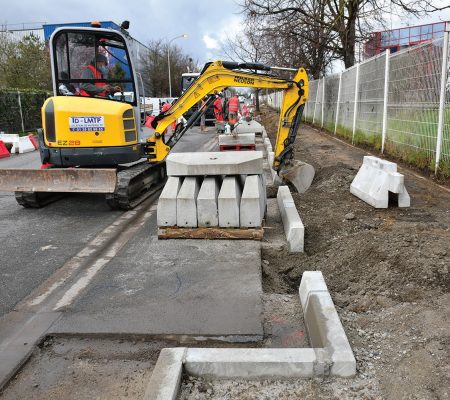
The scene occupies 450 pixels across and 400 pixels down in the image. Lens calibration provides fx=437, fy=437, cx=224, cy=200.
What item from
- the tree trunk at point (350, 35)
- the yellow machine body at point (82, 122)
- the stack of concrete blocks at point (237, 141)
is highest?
the tree trunk at point (350, 35)

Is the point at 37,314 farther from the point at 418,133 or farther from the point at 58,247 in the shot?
the point at 418,133

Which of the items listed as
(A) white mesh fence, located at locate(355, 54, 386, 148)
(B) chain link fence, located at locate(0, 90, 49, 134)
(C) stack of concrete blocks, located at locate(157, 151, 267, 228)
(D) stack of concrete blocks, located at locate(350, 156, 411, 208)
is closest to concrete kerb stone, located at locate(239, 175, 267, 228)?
(C) stack of concrete blocks, located at locate(157, 151, 267, 228)

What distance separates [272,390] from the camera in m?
2.75

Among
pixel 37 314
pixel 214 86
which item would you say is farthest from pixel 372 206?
pixel 37 314

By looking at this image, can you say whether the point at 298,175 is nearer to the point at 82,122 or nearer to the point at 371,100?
the point at 82,122

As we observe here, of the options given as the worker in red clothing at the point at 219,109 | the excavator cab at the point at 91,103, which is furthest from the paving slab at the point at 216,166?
the worker in red clothing at the point at 219,109

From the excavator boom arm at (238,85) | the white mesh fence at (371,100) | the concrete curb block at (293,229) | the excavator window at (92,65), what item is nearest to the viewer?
the concrete curb block at (293,229)

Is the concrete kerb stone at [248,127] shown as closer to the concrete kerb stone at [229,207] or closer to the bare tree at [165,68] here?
the concrete kerb stone at [229,207]

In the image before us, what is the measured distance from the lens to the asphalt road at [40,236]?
4.64 metres

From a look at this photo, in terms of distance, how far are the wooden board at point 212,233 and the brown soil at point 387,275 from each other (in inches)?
14.9

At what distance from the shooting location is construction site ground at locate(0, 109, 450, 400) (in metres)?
2.81

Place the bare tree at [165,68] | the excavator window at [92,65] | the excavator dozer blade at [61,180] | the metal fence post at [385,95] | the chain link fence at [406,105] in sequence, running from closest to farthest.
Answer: the excavator dozer blade at [61,180]
the chain link fence at [406,105]
the excavator window at [92,65]
the metal fence post at [385,95]
the bare tree at [165,68]

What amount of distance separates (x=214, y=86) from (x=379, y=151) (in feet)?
17.3

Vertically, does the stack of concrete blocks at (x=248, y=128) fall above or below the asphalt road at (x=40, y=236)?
above
